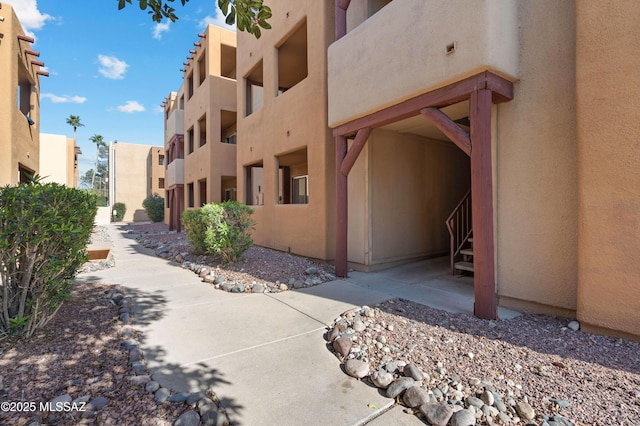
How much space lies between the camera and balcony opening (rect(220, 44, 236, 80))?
1593cm

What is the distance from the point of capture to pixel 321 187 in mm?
8141

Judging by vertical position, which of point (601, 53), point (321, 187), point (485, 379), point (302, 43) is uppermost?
point (302, 43)

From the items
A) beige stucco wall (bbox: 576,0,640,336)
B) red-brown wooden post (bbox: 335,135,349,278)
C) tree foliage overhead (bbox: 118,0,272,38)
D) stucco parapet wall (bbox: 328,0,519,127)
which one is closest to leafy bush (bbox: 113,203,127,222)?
red-brown wooden post (bbox: 335,135,349,278)

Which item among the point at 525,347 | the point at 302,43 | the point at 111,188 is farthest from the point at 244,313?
the point at 111,188

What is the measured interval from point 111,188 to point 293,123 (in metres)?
35.1

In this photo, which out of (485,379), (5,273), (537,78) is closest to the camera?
(485,379)

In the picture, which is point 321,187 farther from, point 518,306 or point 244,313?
point 518,306

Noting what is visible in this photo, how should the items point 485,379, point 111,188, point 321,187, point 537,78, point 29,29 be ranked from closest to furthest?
point 485,379 → point 537,78 → point 321,187 → point 29,29 → point 111,188

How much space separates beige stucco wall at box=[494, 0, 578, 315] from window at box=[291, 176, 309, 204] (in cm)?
877

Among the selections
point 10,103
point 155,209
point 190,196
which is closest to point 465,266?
point 10,103

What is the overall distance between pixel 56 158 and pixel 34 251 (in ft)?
80.4

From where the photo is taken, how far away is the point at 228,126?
17750 mm

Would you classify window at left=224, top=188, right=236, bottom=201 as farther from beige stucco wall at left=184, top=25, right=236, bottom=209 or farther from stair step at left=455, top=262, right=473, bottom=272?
stair step at left=455, top=262, right=473, bottom=272

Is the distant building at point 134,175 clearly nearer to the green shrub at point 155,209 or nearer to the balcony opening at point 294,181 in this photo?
the green shrub at point 155,209
